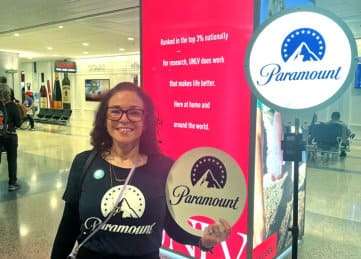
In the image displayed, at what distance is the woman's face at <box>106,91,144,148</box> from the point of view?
1333 mm

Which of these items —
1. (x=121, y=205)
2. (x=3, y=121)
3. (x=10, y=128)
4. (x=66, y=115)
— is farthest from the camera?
(x=66, y=115)

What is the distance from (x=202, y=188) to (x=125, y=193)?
31 cm

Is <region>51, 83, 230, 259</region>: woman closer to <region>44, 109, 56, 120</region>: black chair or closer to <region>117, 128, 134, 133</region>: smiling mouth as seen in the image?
<region>117, 128, 134, 133</region>: smiling mouth

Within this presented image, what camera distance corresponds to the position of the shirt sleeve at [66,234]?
1367mm

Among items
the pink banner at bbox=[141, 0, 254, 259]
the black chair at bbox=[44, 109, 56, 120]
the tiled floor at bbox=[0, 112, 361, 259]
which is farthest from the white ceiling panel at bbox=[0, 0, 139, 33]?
the black chair at bbox=[44, 109, 56, 120]

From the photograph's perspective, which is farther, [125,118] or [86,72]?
[86,72]

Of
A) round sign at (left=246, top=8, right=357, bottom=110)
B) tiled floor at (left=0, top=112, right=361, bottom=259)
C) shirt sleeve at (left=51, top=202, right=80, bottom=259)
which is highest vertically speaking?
round sign at (left=246, top=8, right=357, bottom=110)

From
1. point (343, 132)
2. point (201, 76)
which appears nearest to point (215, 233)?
point (201, 76)

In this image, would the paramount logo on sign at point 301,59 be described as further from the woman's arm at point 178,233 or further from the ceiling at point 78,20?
the ceiling at point 78,20

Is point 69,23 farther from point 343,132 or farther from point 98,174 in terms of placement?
point 98,174

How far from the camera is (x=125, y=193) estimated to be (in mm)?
1269

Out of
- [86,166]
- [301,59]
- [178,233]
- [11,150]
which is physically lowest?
[11,150]

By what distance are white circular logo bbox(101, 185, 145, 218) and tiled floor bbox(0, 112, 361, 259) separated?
2.31 m

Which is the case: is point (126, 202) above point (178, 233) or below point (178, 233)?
above
